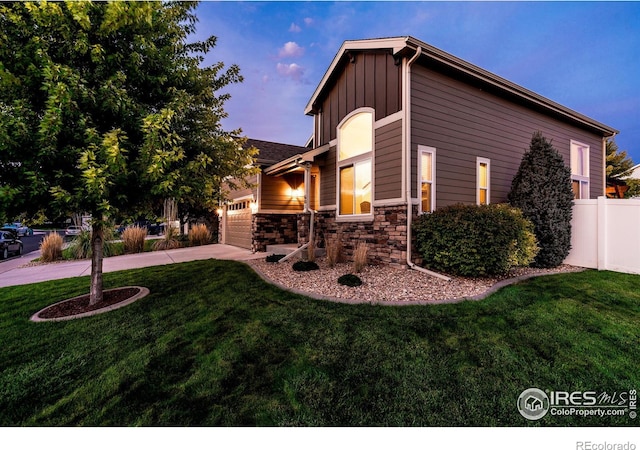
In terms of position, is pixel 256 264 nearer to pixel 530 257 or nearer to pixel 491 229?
pixel 491 229

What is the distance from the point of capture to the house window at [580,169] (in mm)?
9828

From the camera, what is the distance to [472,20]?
8.31 meters

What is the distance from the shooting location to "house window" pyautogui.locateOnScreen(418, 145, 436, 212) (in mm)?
6430

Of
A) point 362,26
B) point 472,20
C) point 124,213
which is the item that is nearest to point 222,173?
point 124,213

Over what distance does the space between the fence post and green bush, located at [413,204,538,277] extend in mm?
2191

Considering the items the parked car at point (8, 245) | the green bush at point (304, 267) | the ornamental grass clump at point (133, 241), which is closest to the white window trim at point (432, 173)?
the green bush at point (304, 267)

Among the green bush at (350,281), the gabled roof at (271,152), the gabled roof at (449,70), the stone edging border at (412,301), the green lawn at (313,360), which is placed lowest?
the green lawn at (313,360)

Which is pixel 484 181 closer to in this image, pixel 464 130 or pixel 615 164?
pixel 464 130

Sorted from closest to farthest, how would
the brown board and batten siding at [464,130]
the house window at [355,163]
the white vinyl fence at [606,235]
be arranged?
the white vinyl fence at [606,235] → the brown board and batten siding at [464,130] → the house window at [355,163]

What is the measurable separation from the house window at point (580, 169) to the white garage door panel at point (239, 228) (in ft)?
42.6

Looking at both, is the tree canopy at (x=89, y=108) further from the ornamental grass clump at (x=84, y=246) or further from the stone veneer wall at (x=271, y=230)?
the ornamental grass clump at (x=84, y=246)

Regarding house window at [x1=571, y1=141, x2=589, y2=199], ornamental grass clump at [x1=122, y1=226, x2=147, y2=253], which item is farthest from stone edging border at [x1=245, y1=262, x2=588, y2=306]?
ornamental grass clump at [x1=122, y1=226, x2=147, y2=253]

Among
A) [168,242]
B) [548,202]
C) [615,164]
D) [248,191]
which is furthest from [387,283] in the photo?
[615,164]

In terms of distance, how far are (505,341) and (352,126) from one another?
6.53 metres
